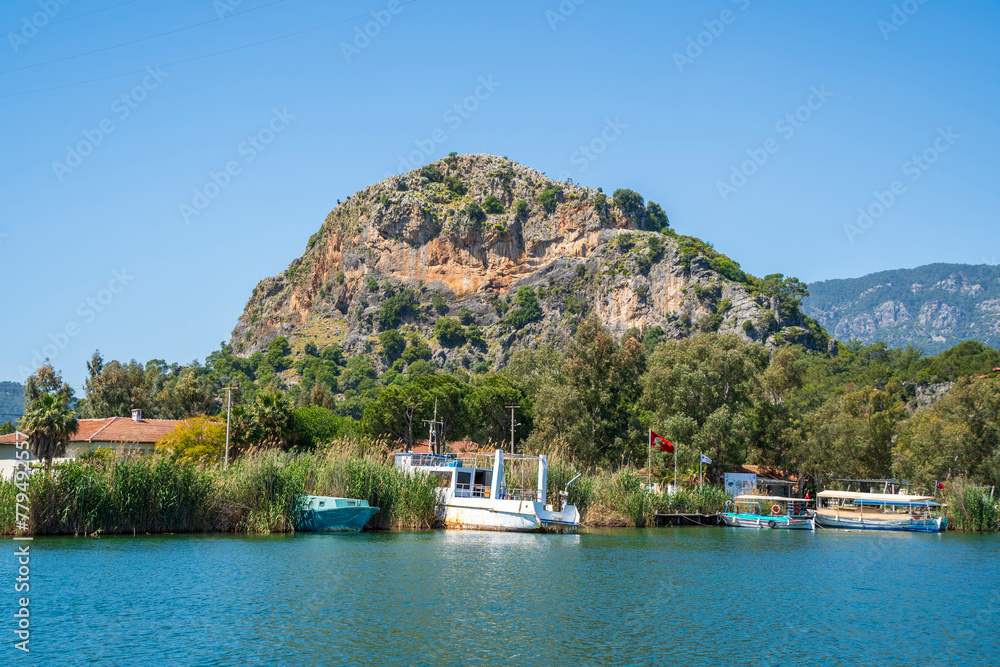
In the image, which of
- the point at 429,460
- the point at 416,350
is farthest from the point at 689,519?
the point at 416,350

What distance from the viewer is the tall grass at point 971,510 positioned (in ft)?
182

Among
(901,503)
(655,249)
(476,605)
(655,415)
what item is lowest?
(476,605)

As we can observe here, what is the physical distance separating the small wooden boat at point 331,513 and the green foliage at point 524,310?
151042 millimetres

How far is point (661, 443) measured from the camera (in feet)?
206

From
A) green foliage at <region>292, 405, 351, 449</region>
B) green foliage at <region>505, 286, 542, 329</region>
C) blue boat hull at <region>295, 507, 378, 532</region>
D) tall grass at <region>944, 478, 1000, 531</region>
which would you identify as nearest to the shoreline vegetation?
blue boat hull at <region>295, 507, 378, 532</region>

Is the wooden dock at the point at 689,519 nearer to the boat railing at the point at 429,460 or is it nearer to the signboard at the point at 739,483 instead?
the signboard at the point at 739,483

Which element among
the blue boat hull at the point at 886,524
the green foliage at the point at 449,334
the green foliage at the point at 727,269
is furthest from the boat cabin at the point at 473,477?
the green foliage at the point at 449,334

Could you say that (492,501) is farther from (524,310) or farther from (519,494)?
(524,310)

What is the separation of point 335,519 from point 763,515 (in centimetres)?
3269

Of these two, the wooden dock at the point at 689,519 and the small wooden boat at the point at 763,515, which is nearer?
the wooden dock at the point at 689,519

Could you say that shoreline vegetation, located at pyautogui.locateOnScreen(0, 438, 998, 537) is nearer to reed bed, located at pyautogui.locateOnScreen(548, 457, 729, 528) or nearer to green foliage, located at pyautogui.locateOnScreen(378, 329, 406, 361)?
reed bed, located at pyautogui.locateOnScreen(548, 457, 729, 528)

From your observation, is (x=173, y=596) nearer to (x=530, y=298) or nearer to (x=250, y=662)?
(x=250, y=662)

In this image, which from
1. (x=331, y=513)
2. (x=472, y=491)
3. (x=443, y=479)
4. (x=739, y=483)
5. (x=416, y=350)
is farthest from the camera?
(x=416, y=350)

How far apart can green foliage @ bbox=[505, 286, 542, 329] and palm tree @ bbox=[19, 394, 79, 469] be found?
148 metres
